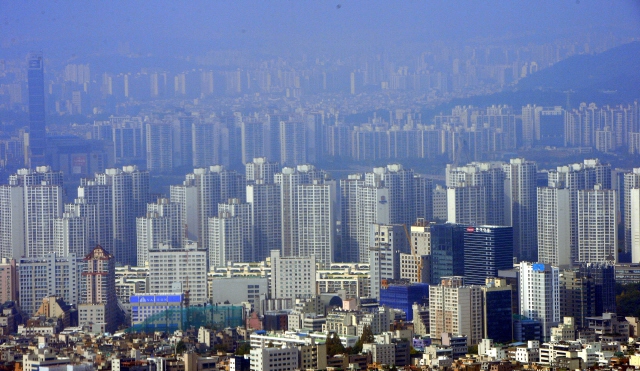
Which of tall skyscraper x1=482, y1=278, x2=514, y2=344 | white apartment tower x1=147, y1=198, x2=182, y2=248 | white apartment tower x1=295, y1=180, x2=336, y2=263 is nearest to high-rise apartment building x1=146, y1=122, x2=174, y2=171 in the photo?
white apartment tower x1=147, y1=198, x2=182, y2=248

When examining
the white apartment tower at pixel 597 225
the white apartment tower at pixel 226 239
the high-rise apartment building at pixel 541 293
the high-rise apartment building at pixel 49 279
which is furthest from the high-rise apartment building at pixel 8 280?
the white apartment tower at pixel 597 225

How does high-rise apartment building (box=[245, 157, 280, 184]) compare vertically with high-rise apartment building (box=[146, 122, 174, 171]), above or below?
below

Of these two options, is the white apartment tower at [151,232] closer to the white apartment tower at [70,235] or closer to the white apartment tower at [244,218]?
the white apartment tower at [70,235]

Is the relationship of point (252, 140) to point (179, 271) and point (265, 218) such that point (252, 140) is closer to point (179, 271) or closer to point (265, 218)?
point (265, 218)

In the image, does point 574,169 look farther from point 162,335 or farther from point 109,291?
point 162,335

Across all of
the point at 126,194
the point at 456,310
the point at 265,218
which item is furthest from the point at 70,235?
the point at 456,310

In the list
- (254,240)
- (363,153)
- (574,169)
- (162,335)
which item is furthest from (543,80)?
(162,335)

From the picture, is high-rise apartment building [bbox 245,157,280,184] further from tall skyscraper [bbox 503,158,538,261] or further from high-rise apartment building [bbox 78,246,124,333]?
high-rise apartment building [bbox 78,246,124,333]
